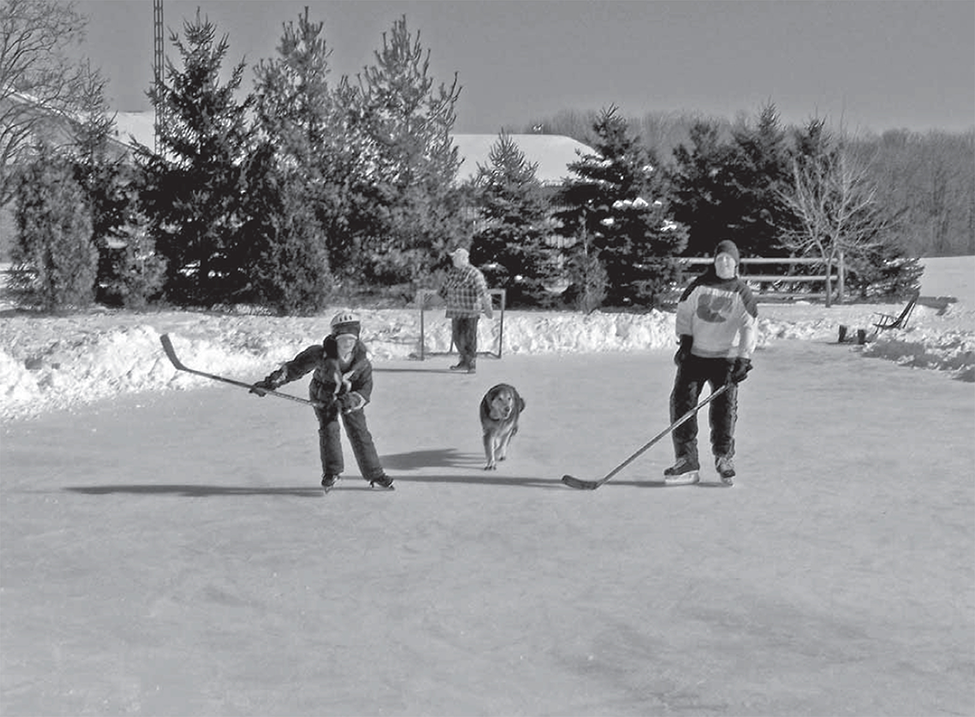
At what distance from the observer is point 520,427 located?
9180 mm

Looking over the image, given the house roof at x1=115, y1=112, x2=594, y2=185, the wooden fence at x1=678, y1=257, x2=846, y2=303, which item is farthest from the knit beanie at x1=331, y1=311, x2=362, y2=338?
the house roof at x1=115, y1=112, x2=594, y2=185

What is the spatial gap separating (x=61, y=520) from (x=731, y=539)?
146 inches

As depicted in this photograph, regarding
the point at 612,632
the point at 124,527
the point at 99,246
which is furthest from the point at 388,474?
the point at 99,246

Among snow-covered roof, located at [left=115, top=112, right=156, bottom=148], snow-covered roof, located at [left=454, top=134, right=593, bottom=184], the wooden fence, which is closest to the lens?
the wooden fence

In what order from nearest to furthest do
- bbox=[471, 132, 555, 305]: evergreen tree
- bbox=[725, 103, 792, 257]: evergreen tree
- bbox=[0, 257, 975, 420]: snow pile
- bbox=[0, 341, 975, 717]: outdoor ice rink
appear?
bbox=[0, 341, 975, 717]: outdoor ice rink < bbox=[0, 257, 975, 420]: snow pile < bbox=[471, 132, 555, 305]: evergreen tree < bbox=[725, 103, 792, 257]: evergreen tree

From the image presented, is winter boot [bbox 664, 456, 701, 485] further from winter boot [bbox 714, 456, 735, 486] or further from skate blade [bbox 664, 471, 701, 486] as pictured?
winter boot [bbox 714, 456, 735, 486]

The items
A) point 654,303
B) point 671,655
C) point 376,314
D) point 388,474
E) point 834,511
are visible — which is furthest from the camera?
point 654,303

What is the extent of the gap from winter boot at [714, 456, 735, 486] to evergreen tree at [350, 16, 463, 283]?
14.6m

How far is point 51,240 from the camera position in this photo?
18594mm

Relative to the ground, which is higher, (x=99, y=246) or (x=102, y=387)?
(x=99, y=246)

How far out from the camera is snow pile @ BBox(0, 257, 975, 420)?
10867 millimetres

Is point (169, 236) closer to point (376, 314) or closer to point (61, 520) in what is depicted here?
point (376, 314)

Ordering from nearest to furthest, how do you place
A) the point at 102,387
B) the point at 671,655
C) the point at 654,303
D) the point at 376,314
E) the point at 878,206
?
the point at 671,655 → the point at 102,387 → the point at 376,314 → the point at 654,303 → the point at 878,206

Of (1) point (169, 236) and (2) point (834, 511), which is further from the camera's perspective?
(1) point (169, 236)
